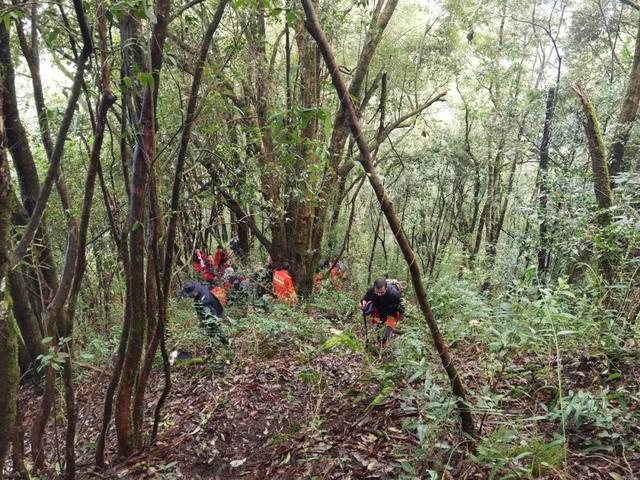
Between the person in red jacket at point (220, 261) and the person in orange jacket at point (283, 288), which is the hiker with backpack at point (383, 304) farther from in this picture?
the person in red jacket at point (220, 261)

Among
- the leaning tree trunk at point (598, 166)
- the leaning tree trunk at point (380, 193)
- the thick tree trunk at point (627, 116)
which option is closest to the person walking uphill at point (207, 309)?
the leaning tree trunk at point (380, 193)

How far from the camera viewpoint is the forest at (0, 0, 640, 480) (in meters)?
3.01

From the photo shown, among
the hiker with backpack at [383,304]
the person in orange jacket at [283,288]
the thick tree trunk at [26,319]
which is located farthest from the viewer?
the person in orange jacket at [283,288]

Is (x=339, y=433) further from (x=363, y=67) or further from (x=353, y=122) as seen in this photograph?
(x=363, y=67)

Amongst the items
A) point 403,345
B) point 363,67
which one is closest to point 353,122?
point 403,345

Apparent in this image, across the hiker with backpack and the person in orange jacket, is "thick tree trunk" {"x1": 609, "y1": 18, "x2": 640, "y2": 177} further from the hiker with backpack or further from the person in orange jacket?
the person in orange jacket

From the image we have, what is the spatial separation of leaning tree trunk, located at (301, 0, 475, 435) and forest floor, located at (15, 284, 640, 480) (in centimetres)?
17

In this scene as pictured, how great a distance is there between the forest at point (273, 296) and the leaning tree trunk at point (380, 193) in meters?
0.02

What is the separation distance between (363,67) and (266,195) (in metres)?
3.71

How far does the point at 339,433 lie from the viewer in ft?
13.8

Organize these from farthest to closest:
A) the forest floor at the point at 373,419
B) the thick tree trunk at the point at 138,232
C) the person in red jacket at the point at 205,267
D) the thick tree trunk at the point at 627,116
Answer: the person in red jacket at the point at 205,267, the thick tree trunk at the point at 627,116, the forest floor at the point at 373,419, the thick tree trunk at the point at 138,232

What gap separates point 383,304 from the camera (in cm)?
648

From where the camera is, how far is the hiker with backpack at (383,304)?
20.9ft

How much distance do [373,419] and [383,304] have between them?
2.43 meters
